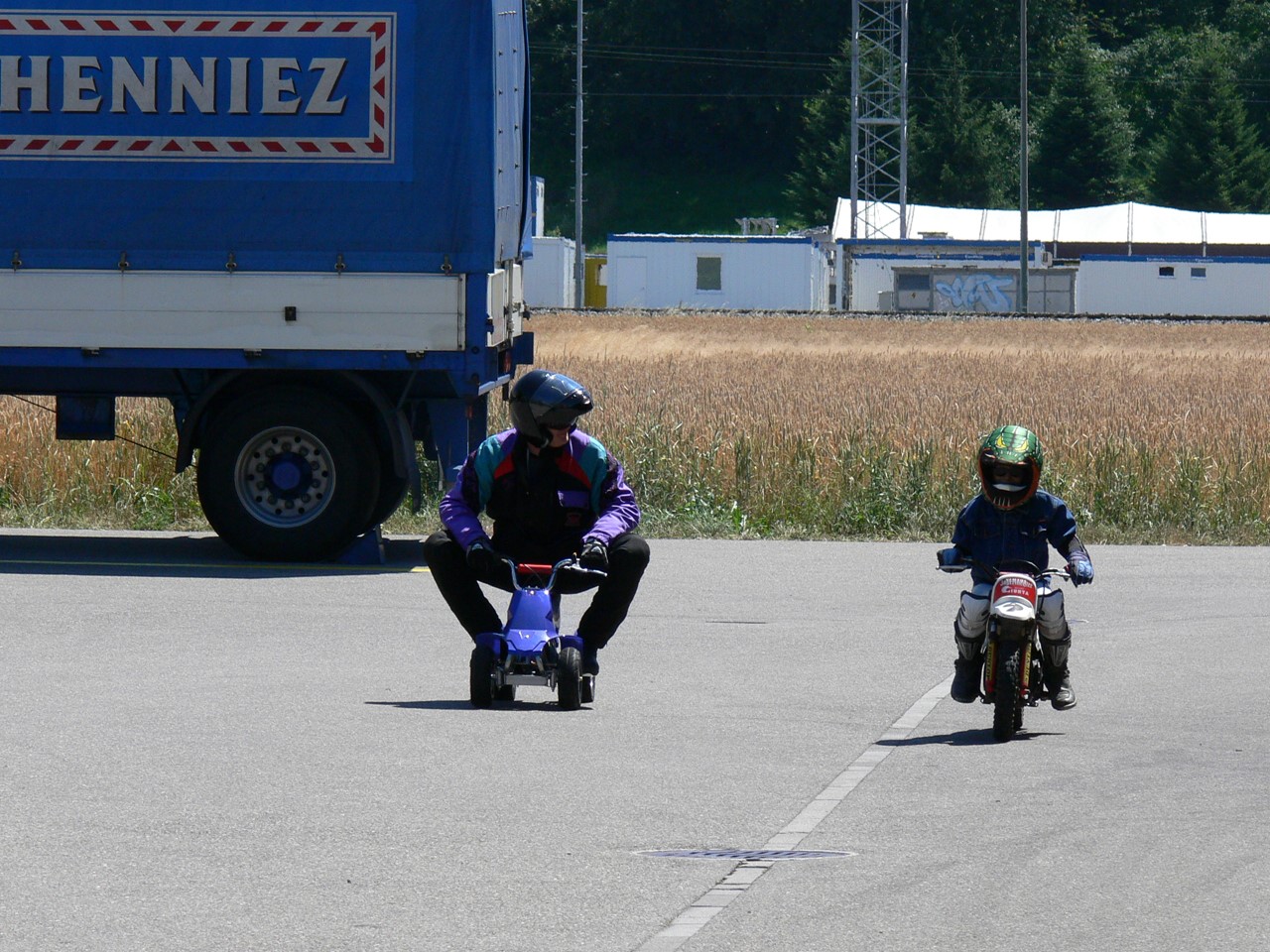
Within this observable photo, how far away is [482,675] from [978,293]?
67.3 metres

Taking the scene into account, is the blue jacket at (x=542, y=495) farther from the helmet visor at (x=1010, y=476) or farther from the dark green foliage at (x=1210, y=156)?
the dark green foliage at (x=1210, y=156)

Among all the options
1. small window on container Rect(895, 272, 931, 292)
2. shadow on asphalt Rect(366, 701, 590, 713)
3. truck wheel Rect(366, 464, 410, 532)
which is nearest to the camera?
shadow on asphalt Rect(366, 701, 590, 713)

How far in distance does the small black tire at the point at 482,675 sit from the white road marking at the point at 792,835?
161 cm

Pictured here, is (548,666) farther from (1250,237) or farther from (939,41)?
(939,41)

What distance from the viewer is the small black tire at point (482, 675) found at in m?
8.84

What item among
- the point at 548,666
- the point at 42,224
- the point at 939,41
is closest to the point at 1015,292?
the point at 939,41

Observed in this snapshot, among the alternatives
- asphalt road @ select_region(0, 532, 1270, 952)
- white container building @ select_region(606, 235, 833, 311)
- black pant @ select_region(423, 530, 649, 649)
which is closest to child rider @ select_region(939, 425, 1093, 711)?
asphalt road @ select_region(0, 532, 1270, 952)

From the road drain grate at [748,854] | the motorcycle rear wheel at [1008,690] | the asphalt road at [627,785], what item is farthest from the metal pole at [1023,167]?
the road drain grate at [748,854]

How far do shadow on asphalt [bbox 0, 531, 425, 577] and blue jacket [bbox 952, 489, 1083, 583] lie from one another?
6.19m

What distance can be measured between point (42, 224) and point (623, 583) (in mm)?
6940

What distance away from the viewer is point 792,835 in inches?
259

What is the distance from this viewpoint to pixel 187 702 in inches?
354

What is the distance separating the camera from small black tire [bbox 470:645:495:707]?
8844mm

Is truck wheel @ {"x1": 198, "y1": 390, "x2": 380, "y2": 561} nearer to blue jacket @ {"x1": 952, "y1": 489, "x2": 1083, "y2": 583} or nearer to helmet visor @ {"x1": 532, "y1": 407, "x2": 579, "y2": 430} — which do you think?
helmet visor @ {"x1": 532, "y1": 407, "x2": 579, "y2": 430}
